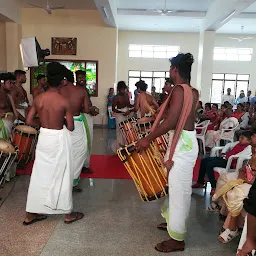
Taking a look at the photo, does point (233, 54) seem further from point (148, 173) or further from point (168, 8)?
point (148, 173)

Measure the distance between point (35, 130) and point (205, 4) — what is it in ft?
24.6

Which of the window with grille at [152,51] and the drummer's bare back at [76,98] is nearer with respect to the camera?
the drummer's bare back at [76,98]

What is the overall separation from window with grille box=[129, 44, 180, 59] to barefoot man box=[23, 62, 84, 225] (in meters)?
12.5

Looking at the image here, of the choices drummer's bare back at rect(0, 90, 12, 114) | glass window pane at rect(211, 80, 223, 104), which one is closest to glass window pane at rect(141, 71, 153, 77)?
glass window pane at rect(211, 80, 223, 104)

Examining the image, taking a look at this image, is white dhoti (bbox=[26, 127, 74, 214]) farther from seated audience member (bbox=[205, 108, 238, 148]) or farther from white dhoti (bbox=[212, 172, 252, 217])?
seated audience member (bbox=[205, 108, 238, 148])

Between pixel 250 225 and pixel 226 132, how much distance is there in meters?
4.52

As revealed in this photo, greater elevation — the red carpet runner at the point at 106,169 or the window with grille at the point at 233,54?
the window with grille at the point at 233,54

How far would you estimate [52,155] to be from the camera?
2.99 meters

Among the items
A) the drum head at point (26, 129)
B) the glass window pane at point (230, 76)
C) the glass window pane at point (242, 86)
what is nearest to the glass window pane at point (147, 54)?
the glass window pane at point (230, 76)

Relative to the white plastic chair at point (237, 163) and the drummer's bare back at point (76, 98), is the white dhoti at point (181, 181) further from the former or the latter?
the drummer's bare back at point (76, 98)

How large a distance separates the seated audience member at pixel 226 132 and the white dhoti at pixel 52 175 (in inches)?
164

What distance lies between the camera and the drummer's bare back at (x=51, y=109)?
117 inches

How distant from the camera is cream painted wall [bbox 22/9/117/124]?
10195mm

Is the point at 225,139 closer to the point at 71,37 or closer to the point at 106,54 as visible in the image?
the point at 106,54
